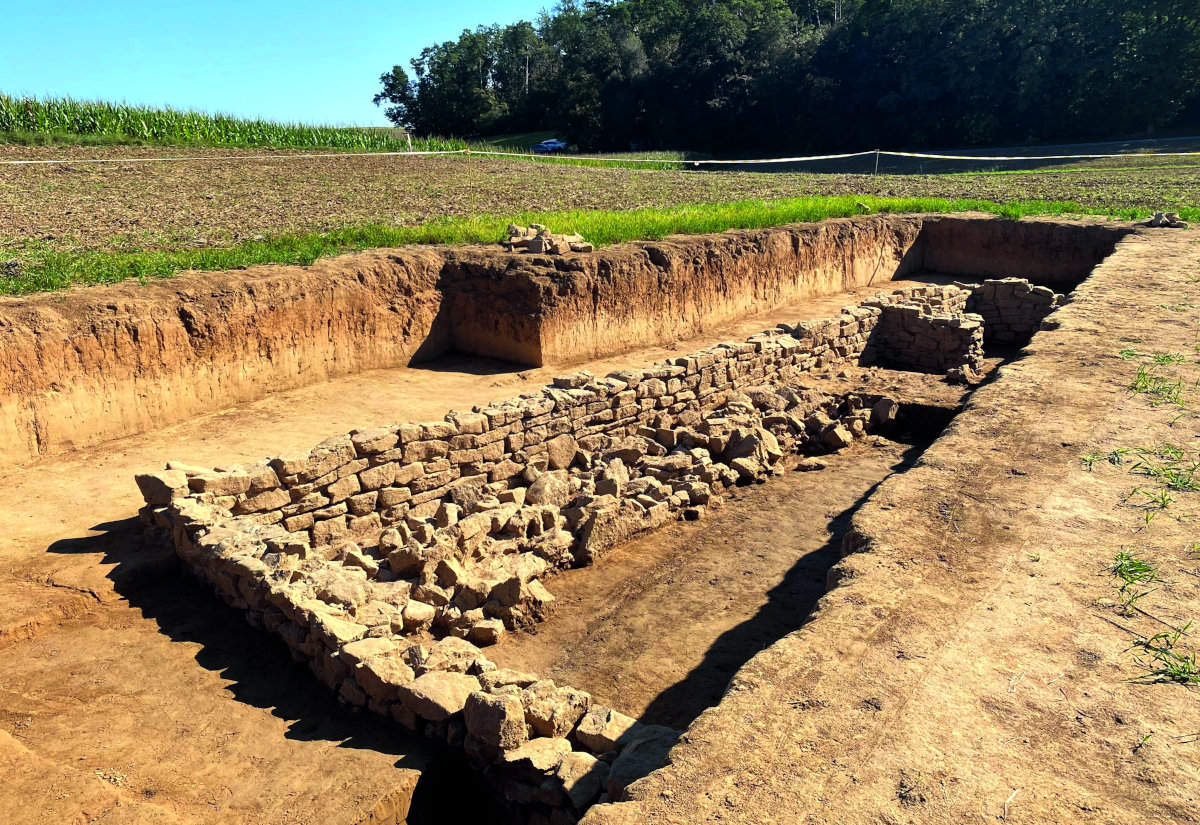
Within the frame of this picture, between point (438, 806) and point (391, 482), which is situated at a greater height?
point (391, 482)

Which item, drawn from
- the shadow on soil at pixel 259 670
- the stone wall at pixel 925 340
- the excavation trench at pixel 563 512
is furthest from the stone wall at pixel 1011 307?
the shadow on soil at pixel 259 670

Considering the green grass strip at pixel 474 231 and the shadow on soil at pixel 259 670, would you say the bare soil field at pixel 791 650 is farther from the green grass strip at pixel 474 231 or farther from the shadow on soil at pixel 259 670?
the green grass strip at pixel 474 231

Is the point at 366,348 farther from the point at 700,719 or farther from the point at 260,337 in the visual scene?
the point at 700,719

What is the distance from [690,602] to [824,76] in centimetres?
4108

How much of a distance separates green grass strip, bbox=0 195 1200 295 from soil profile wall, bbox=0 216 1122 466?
0.43 m

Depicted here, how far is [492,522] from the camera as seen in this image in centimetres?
632

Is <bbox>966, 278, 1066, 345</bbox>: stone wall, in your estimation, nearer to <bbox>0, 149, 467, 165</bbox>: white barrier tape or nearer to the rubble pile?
the rubble pile

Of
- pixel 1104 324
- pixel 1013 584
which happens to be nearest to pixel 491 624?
pixel 1013 584

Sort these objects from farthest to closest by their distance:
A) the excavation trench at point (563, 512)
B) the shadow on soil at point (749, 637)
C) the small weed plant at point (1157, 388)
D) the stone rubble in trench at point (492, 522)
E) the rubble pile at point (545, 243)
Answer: the rubble pile at point (545, 243) → the small weed plant at point (1157, 388) → the shadow on soil at point (749, 637) → the excavation trench at point (563, 512) → the stone rubble in trench at point (492, 522)

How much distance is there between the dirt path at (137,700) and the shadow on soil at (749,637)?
1.47m

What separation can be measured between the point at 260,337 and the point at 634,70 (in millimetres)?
42705

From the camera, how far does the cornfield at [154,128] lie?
71.3ft

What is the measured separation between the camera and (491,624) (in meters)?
5.48

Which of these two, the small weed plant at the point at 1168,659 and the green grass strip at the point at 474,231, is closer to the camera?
the small weed plant at the point at 1168,659
